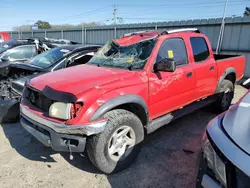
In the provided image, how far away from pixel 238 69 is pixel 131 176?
403 cm

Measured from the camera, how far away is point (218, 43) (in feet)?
33.1

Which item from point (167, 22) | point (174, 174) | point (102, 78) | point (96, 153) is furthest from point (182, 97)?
point (167, 22)

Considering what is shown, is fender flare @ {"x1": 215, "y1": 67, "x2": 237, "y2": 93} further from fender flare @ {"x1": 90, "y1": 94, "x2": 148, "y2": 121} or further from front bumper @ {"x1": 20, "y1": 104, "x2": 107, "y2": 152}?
front bumper @ {"x1": 20, "y1": 104, "x2": 107, "y2": 152}

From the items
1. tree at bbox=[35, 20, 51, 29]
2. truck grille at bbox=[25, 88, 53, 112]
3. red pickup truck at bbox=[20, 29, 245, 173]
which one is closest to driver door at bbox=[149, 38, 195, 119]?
red pickup truck at bbox=[20, 29, 245, 173]

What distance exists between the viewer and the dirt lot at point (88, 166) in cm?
292

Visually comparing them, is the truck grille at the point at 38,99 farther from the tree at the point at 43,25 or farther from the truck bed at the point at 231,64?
the tree at the point at 43,25

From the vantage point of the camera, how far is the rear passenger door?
424cm

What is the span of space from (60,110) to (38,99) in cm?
77

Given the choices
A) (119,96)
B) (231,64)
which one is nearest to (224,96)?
(231,64)

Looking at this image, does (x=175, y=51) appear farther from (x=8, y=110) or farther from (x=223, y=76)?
(x=8, y=110)

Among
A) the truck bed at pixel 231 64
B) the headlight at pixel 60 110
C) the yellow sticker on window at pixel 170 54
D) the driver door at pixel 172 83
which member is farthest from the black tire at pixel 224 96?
the headlight at pixel 60 110

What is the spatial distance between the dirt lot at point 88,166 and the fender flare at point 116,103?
2.94ft

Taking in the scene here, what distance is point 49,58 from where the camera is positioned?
561 cm

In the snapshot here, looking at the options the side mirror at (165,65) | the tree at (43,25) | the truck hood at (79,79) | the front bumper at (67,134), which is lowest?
the front bumper at (67,134)
